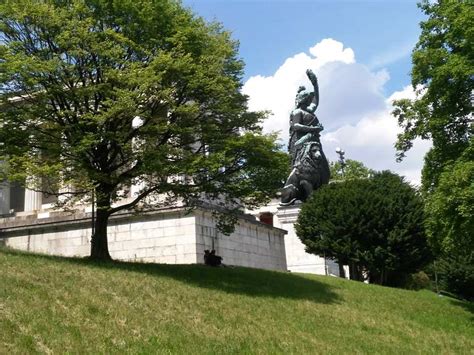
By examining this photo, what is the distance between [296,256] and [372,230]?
7602 mm

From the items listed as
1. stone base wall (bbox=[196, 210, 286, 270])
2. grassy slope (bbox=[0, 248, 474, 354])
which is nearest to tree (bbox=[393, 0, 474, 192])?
grassy slope (bbox=[0, 248, 474, 354])

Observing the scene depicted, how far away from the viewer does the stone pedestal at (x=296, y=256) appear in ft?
106

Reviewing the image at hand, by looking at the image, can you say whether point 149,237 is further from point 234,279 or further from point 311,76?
point 311,76

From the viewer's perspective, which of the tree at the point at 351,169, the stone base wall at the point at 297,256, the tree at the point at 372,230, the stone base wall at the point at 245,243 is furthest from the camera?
the tree at the point at 351,169

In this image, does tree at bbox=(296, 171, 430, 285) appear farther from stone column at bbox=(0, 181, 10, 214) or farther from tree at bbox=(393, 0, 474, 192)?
stone column at bbox=(0, 181, 10, 214)

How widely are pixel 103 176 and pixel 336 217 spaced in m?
13.6

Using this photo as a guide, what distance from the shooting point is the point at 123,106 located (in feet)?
54.2

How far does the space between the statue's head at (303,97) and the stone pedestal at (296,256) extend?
7.39 meters

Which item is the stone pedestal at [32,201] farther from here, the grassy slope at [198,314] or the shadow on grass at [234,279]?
the grassy slope at [198,314]

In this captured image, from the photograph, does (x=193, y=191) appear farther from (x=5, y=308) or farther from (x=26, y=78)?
(x=5, y=308)

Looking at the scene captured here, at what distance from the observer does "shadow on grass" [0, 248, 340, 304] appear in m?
17.0

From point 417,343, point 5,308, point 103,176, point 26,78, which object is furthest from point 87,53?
point 417,343

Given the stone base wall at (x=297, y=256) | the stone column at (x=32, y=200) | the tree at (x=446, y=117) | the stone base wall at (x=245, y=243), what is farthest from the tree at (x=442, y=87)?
the stone column at (x=32, y=200)

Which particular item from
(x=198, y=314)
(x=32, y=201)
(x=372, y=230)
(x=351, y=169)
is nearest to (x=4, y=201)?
(x=32, y=201)
